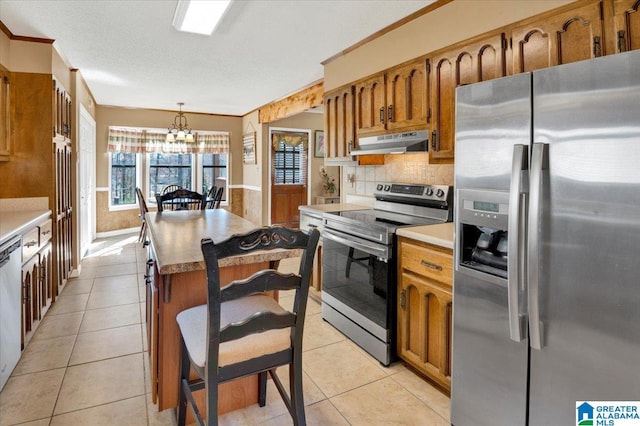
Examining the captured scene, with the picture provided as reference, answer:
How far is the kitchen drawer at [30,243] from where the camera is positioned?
2586 millimetres

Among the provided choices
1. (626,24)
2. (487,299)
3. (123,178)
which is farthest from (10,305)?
(123,178)

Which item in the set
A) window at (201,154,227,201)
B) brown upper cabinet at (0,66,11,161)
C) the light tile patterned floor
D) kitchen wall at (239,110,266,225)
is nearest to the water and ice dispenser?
the light tile patterned floor

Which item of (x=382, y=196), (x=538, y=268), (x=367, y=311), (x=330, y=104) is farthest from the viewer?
(x=330, y=104)

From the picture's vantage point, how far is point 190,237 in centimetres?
202

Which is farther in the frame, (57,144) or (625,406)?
(57,144)

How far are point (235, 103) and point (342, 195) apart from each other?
3564mm

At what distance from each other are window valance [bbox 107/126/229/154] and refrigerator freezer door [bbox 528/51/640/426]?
249 inches

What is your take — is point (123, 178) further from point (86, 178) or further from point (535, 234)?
point (535, 234)

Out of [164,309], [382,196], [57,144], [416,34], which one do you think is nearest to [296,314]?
[164,309]

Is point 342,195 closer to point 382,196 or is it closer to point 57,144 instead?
point 382,196

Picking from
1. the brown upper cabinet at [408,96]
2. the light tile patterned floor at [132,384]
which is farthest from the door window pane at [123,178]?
the brown upper cabinet at [408,96]

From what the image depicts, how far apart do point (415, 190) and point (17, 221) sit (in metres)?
3.02

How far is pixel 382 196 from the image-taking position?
330 centimetres

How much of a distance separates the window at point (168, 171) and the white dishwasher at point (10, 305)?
17.2 feet
